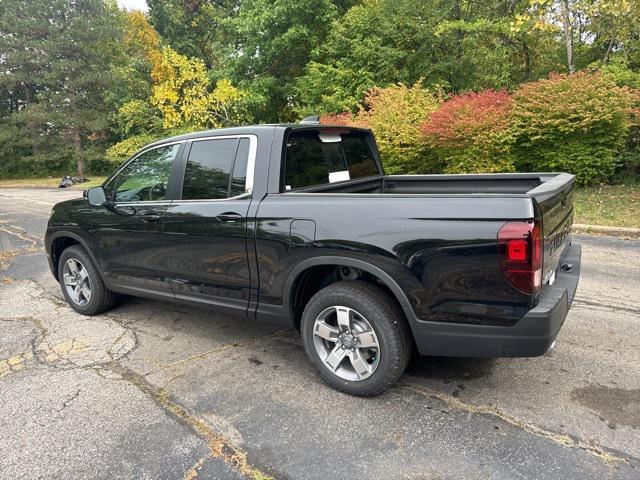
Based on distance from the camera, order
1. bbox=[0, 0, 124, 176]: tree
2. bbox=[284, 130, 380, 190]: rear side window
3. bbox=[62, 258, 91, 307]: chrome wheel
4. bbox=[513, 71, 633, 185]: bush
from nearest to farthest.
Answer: bbox=[284, 130, 380, 190]: rear side window < bbox=[62, 258, 91, 307]: chrome wheel < bbox=[513, 71, 633, 185]: bush < bbox=[0, 0, 124, 176]: tree

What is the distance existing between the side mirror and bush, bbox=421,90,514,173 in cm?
810

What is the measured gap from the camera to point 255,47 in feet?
63.6

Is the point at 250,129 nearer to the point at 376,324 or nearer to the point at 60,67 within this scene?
the point at 376,324

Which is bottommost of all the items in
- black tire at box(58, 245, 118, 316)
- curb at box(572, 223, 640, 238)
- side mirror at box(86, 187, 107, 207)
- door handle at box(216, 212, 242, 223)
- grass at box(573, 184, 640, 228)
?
curb at box(572, 223, 640, 238)

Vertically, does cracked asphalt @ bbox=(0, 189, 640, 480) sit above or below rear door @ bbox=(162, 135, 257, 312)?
below

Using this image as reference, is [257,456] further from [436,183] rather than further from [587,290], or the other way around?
[587,290]

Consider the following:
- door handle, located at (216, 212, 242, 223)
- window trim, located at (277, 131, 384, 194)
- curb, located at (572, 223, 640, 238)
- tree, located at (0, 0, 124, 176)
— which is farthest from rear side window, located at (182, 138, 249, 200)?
tree, located at (0, 0, 124, 176)

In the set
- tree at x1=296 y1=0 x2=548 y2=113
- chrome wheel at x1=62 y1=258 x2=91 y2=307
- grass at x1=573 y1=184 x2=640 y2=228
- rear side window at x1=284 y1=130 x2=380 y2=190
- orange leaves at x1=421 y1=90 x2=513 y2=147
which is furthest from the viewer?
tree at x1=296 y1=0 x2=548 y2=113

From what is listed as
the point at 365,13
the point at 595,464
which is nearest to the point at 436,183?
the point at 595,464

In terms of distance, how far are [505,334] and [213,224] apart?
Result: 2.13 m

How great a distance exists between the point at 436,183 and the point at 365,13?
14103 millimetres

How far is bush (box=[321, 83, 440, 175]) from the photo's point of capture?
11.4 meters

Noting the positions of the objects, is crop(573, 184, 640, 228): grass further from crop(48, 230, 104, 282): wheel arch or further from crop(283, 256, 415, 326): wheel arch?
crop(48, 230, 104, 282): wheel arch

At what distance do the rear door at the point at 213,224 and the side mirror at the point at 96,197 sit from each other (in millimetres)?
914
